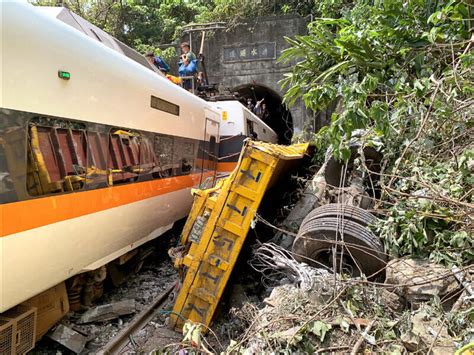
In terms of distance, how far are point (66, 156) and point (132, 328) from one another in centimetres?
217

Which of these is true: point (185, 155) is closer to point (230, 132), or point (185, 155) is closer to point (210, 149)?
point (210, 149)

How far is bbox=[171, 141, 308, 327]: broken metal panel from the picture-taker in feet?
12.4

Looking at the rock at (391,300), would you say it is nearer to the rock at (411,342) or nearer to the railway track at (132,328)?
the rock at (411,342)

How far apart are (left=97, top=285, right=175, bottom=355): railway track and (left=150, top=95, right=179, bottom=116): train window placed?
257 cm

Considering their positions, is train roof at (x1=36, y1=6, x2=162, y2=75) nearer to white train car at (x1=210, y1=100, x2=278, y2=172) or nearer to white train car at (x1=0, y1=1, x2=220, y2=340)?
white train car at (x1=0, y1=1, x2=220, y2=340)

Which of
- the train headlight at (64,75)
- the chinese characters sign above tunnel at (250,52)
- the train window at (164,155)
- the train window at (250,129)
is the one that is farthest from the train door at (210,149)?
the chinese characters sign above tunnel at (250,52)

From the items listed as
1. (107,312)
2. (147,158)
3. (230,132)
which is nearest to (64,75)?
(147,158)

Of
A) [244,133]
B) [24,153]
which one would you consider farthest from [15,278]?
[244,133]

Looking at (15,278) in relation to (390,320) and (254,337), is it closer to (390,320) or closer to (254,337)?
(254,337)

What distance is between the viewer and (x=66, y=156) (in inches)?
122

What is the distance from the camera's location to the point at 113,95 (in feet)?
12.2

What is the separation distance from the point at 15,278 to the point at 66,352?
146 centimetres

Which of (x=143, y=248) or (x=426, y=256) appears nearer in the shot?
(x=426, y=256)

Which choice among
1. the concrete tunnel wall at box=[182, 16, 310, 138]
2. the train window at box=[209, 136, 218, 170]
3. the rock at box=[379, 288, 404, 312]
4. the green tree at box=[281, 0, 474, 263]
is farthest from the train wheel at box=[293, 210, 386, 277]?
the concrete tunnel wall at box=[182, 16, 310, 138]
